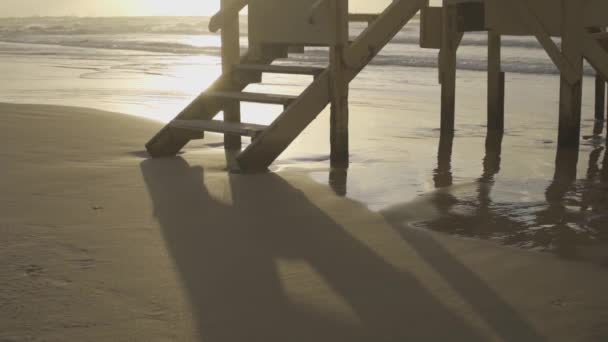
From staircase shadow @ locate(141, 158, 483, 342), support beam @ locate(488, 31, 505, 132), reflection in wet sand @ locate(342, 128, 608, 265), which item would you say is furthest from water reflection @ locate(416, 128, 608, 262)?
support beam @ locate(488, 31, 505, 132)

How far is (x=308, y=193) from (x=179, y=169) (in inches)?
55.0

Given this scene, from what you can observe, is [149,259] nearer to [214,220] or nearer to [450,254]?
[214,220]

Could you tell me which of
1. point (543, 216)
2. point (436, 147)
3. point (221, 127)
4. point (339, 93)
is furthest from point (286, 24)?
point (543, 216)

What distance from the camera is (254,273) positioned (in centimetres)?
394

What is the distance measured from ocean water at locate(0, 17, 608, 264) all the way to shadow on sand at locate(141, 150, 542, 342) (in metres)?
0.64

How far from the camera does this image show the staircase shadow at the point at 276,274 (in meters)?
3.25

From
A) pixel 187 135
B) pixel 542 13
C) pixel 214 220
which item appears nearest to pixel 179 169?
pixel 187 135

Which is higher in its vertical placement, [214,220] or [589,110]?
[214,220]

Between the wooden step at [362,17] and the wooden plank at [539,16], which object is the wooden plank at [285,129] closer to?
the wooden step at [362,17]

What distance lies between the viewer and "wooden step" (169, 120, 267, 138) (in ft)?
22.6

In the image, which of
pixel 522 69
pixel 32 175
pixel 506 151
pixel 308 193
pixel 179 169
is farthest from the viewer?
pixel 522 69

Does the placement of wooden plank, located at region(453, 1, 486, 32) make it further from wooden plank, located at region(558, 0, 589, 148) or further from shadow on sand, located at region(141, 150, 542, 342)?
shadow on sand, located at region(141, 150, 542, 342)

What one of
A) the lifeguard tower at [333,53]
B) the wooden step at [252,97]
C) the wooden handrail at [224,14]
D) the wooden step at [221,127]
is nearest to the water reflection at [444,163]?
the lifeguard tower at [333,53]

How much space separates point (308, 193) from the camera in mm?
5855
